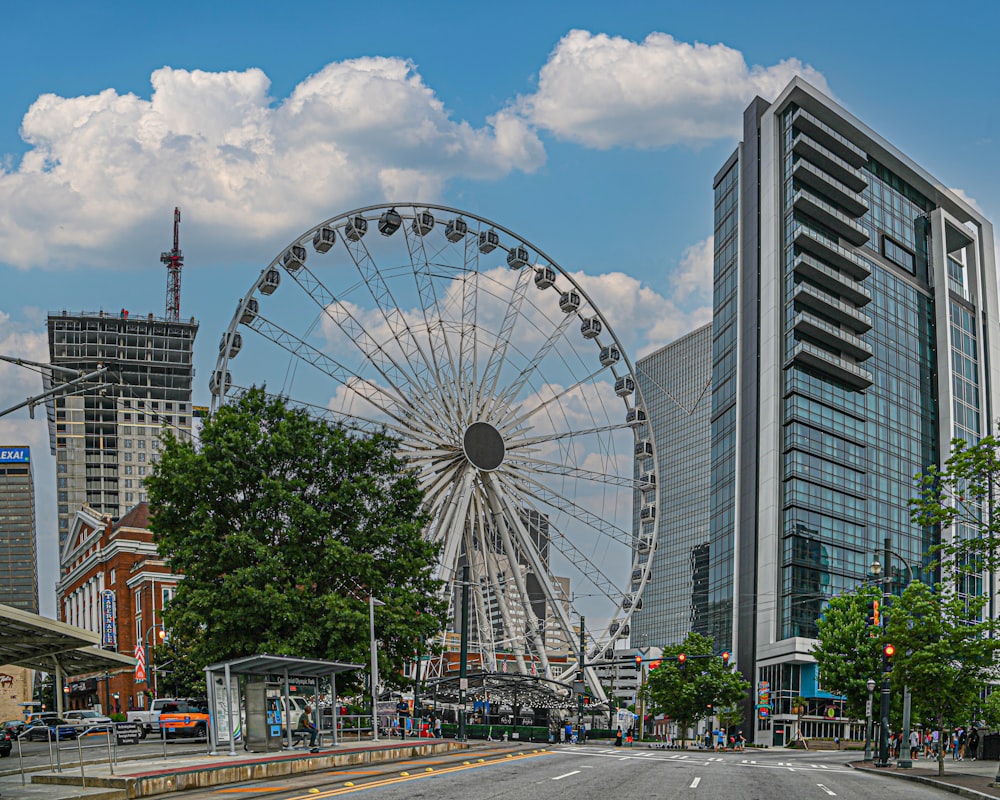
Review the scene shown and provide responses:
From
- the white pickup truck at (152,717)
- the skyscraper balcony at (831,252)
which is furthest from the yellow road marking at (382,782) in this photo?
the skyscraper balcony at (831,252)

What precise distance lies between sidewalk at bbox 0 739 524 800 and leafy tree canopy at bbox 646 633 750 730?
A: 186ft

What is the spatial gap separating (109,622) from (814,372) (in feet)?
224

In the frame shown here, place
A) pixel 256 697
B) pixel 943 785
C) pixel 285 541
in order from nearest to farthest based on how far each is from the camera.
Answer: pixel 943 785
pixel 256 697
pixel 285 541

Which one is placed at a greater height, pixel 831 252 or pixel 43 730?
pixel 831 252

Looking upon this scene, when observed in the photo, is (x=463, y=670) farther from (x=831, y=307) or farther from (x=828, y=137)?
(x=828, y=137)

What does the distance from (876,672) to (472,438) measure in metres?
24.0

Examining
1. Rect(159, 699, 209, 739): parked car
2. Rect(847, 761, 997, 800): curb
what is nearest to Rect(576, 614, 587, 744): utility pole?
Rect(159, 699, 209, 739): parked car

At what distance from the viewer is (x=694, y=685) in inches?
3521

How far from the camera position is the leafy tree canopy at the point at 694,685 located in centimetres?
8988

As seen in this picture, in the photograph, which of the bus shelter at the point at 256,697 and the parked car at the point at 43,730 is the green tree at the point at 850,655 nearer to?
the bus shelter at the point at 256,697

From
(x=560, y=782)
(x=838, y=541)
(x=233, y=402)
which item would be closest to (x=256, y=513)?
(x=233, y=402)

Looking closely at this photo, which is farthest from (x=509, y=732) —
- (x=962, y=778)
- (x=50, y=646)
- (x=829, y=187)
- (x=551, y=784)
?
(x=829, y=187)

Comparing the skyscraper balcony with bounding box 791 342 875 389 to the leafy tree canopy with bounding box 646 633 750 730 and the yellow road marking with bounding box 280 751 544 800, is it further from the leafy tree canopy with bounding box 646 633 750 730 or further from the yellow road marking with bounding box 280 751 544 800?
the yellow road marking with bounding box 280 751 544 800

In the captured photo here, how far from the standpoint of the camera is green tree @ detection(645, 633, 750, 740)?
89875 millimetres
